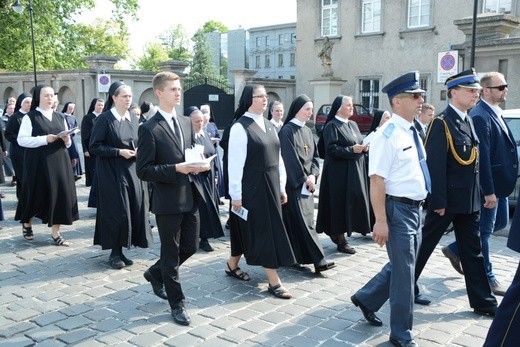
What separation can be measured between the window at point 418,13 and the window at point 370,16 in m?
1.81

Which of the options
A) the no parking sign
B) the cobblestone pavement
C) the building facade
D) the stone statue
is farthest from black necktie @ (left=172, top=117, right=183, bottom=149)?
the stone statue

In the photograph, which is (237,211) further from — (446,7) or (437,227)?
(446,7)

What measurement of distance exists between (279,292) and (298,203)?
1.14 meters

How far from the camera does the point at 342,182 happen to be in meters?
7.57

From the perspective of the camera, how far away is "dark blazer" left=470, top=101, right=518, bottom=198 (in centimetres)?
540

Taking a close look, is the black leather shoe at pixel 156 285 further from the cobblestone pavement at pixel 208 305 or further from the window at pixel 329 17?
the window at pixel 329 17

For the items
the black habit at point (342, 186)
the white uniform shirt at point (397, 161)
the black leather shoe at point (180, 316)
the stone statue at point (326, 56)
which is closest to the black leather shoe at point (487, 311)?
the white uniform shirt at point (397, 161)

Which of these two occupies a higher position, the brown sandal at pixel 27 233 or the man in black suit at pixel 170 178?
the man in black suit at pixel 170 178

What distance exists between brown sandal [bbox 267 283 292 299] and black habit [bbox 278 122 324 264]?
28.2 inches

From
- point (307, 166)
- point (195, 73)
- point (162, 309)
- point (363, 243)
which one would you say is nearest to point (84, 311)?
point (162, 309)

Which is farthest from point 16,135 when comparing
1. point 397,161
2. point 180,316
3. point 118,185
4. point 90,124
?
point 397,161

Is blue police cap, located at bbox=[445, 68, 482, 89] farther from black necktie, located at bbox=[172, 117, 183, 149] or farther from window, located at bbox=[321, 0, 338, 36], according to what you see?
window, located at bbox=[321, 0, 338, 36]

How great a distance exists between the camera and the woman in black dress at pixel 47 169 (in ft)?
24.6

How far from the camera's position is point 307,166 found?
651 cm
